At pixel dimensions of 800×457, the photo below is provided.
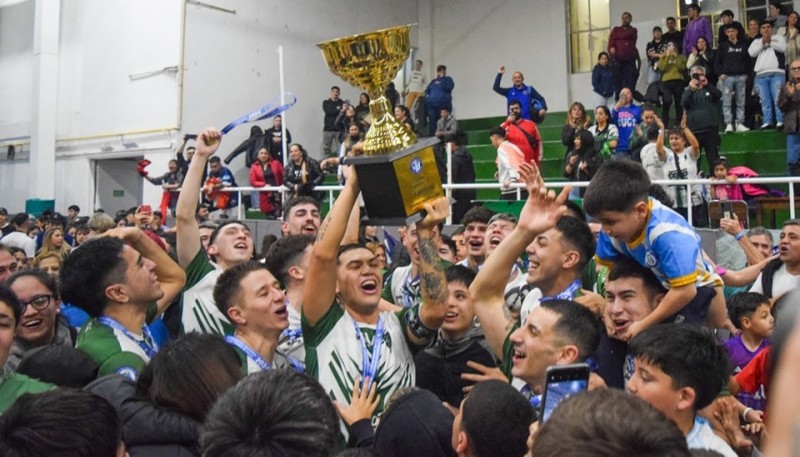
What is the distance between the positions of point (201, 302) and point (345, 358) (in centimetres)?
128

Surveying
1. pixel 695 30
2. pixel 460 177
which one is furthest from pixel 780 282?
pixel 695 30

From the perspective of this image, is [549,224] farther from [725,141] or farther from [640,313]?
[725,141]

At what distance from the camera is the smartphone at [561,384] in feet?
5.47

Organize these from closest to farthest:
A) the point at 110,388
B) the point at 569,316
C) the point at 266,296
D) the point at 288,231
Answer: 1. the point at 110,388
2. the point at 569,316
3. the point at 266,296
4. the point at 288,231

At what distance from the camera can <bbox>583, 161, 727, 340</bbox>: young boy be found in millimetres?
3051

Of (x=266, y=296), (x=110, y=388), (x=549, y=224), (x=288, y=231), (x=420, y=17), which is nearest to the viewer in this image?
(x=110, y=388)

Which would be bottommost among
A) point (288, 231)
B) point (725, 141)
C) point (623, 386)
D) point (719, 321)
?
point (623, 386)

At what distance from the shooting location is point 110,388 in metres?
2.47

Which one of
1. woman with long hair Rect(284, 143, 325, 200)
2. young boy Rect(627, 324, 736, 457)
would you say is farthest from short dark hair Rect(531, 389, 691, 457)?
woman with long hair Rect(284, 143, 325, 200)

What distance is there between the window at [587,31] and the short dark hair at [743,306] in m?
13.6

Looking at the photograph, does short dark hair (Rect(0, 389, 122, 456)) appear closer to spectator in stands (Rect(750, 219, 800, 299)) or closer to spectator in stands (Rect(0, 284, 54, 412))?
spectator in stands (Rect(0, 284, 54, 412))

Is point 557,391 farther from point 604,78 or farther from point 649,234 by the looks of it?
point 604,78

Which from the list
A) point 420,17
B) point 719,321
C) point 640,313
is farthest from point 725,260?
point 420,17

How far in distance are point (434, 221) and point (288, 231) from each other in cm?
221
